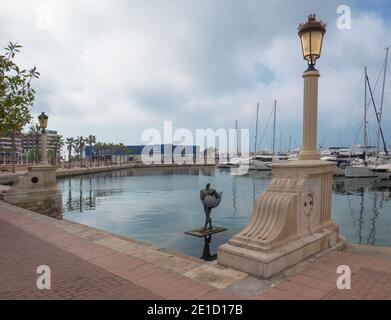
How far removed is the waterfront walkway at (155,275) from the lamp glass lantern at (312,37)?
397cm

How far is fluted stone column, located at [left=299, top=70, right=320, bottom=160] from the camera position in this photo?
254 inches

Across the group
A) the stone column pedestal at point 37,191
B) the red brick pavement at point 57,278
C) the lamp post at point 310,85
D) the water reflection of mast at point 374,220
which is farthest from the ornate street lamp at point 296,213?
the stone column pedestal at point 37,191

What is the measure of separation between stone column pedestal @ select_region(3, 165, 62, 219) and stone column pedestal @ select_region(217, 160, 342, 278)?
37.8 feet

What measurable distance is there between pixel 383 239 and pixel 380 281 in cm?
929

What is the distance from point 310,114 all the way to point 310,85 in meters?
0.58

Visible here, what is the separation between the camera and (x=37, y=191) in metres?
17.8

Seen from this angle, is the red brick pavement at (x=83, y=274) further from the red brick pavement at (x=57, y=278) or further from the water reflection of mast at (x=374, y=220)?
the water reflection of mast at (x=374, y=220)

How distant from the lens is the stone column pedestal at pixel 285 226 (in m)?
5.23

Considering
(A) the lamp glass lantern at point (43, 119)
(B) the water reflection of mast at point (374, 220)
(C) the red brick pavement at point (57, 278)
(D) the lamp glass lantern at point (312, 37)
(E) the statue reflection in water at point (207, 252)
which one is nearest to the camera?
(C) the red brick pavement at point (57, 278)

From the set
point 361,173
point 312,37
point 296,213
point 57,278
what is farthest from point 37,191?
point 361,173

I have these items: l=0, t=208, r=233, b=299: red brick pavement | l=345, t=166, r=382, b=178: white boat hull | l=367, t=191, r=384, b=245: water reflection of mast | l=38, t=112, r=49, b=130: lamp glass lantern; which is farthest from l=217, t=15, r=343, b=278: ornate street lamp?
l=345, t=166, r=382, b=178: white boat hull

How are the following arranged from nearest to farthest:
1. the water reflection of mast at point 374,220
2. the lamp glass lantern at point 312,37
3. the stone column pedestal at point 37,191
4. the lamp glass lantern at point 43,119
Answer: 1. the lamp glass lantern at point 312,37
2. the water reflection of mast at point 374,220
3. the stone column pedestal at point 37,191
4. the lamp glass lantern at point 43,119

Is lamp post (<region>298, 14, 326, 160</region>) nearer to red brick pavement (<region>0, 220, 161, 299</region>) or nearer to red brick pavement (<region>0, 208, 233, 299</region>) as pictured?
red brick pavement (<region>0, 208, 233, 299</region>)

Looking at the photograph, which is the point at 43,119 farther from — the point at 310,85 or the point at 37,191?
the point at 310,85
